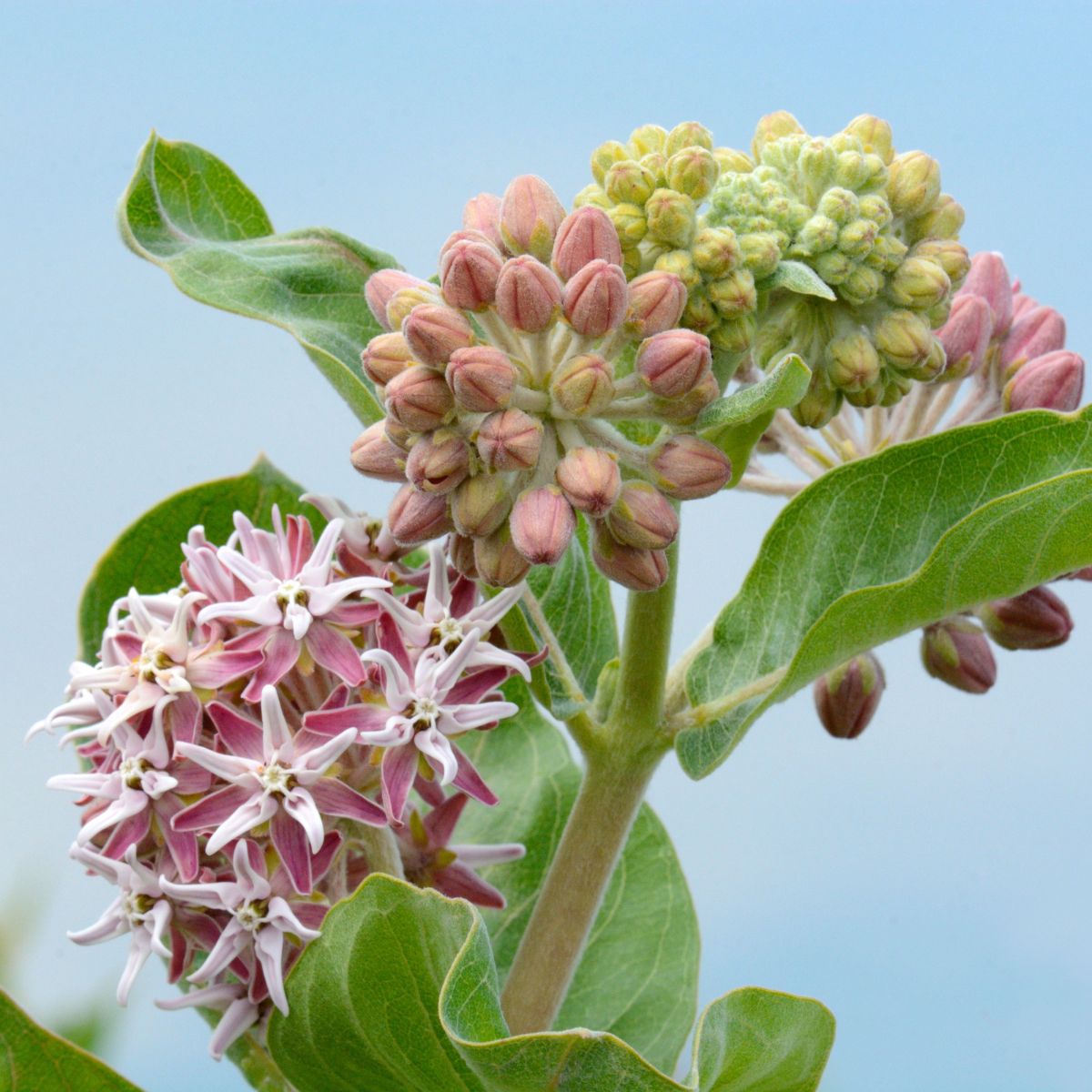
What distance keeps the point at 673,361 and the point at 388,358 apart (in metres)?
0.26

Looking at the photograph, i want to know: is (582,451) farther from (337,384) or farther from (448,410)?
(337,384)

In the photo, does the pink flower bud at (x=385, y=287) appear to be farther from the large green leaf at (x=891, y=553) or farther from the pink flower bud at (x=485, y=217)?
the large green leaf at (x=891, y=553)

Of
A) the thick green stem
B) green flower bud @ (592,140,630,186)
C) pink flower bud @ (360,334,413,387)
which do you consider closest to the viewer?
pink flower bud @ (360,334,413,387)

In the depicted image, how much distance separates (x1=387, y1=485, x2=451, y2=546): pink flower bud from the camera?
1.37 metres

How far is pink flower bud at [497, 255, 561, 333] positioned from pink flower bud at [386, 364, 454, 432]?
0.08 m

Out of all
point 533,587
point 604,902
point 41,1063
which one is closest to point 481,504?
point 533,587

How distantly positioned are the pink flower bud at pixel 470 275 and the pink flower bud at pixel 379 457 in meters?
0.14

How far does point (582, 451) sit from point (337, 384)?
411mm

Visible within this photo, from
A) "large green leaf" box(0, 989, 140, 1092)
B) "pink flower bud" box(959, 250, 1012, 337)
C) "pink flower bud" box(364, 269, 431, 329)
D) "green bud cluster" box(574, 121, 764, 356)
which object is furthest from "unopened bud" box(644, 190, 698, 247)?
"large green leaf" box(0, 989, 140, 1092)

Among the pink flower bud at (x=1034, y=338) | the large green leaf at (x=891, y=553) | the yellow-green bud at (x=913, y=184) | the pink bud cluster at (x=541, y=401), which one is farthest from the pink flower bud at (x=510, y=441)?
the pink flower bud at (x=1034, y=338)

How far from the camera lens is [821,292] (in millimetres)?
1401

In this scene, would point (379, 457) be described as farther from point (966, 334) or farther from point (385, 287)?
point (966, 334)

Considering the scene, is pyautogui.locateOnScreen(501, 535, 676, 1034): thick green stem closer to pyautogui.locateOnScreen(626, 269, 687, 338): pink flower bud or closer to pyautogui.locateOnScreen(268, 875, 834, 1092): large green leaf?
pyautogui.locateOnScreen(268, 875, 834, 1092): large green leaf

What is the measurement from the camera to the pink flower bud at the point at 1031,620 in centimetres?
179
